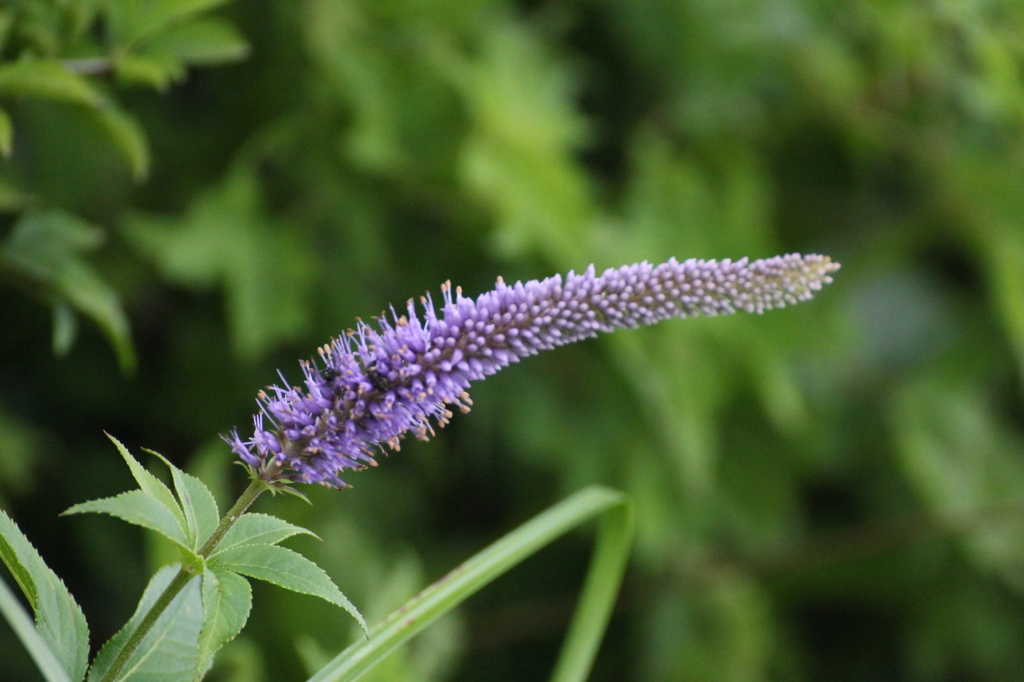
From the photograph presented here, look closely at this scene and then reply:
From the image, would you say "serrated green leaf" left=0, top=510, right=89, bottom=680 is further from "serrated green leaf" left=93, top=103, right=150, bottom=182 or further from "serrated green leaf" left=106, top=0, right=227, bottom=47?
"serrated green leaf" left=106, top=0, right=227, bottom=47

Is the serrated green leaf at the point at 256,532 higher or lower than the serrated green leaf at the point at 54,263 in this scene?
lower

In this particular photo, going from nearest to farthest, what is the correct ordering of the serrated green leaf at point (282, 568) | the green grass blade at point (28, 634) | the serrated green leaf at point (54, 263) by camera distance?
1. the green grass blade at point (28, 634)
2. the serrated green leaf at point (282, 568)
3. the serrated green leaf at point (54, 263)

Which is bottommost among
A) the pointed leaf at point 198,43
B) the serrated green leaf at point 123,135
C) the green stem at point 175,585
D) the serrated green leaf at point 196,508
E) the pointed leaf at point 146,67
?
the green stem at point 175,585

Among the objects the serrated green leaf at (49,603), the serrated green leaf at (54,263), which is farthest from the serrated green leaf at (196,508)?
the serrated green leaf at (54,263)

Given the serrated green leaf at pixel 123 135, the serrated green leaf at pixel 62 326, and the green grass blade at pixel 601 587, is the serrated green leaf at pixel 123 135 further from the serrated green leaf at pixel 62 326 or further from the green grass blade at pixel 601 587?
the green grass blade at pixel 601 587

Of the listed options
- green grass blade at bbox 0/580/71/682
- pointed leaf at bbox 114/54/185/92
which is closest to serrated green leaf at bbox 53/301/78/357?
pointed leaf at bbox 114/54/185/92

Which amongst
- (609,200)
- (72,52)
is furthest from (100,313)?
(609,200)

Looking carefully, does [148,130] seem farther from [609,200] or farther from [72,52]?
[609,200]
